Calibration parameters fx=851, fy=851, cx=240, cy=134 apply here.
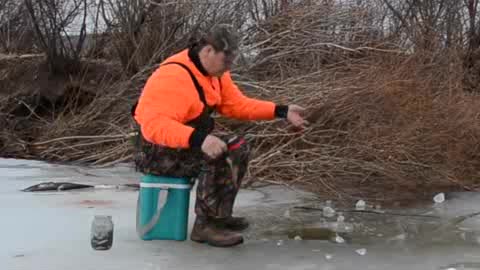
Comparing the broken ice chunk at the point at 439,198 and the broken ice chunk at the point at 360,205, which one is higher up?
the broken ice chunk at the point at 439,198

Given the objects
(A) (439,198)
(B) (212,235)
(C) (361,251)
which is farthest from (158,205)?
(A) (439,198)

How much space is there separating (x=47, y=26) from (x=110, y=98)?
246 cm

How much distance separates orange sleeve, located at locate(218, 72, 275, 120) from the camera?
4.98 m

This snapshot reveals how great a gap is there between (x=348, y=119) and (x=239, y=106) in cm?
221

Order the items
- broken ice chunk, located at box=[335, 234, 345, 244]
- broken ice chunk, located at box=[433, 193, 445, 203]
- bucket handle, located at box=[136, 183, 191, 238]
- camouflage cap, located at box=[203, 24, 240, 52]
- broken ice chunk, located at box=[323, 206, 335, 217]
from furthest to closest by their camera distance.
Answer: broken ice chunk, located at box=[433, 193, 445, 203]
broken ice chunk, located at box=[323, 206, 335, 217]
broken ice chunk, located at box=[335, 234, 345, 244]
bucket handle, located at box=[136, 183, 191, 238]
camouflage cap, located at box=[203, 24, 240, 52]

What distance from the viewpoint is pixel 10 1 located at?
12.7m

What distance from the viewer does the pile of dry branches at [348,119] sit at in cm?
678

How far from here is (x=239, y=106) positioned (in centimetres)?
502

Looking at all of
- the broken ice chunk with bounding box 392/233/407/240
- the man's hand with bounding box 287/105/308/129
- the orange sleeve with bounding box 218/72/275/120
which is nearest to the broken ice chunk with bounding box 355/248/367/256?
the broken ice chunk with bounding box 392/233/407/240

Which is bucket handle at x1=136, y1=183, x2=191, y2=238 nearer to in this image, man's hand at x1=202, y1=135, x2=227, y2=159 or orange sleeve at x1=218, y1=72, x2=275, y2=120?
man's hand at x1=202, y1=135, x2=227, y2=159

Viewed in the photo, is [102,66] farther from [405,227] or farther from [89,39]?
→ [405,227]

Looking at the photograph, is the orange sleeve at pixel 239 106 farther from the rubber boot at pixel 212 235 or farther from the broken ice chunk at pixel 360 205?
the broken ice chunk at pixel 360 205

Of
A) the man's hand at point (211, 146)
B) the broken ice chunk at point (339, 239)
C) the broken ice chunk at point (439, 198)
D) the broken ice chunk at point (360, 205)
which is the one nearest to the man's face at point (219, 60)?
the man's hand at point (211, 146)

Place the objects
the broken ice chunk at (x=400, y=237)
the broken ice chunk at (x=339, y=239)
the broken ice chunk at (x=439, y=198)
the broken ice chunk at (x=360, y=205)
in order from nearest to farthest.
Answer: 1. the broken ice chunk at (x=339, y=239)
2. the broken ice chunk at (x=400, y=237)
3. the broken ice chunk at (x=360, y=205)
4. the broken ice chunk at (x=439, y=198)
